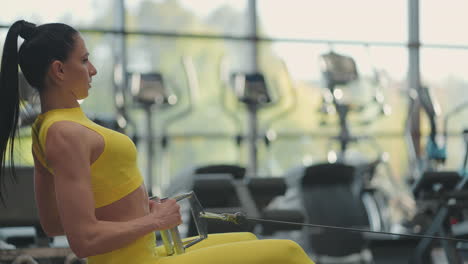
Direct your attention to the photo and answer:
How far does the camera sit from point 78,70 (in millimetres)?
1443

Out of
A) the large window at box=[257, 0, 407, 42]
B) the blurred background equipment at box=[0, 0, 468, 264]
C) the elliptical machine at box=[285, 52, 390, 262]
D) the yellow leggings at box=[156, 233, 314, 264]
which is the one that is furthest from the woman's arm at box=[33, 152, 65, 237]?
the large window at box=[257, 0, 407, 42]

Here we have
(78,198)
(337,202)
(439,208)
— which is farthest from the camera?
(337,202)

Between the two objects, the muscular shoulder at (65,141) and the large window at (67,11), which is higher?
the large window at (67,11)

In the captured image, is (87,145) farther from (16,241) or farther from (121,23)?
(121,23)

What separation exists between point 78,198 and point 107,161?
0.38 ft

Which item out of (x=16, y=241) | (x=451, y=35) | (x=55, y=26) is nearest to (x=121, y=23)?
(x=16, y=241)

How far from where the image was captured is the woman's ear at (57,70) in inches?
56.1

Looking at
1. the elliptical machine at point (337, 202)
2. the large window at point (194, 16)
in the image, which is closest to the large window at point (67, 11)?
the large window at point (194, 16)

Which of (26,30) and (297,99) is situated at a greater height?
(26,30)

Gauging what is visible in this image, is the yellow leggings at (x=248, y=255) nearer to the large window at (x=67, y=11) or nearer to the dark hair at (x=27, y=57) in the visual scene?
the dark hair at (x=27, y=57)

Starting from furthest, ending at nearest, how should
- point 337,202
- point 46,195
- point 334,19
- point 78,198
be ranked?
point 334,19 < point 337,202 < point 46,195 < point 78,198

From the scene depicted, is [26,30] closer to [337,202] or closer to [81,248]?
[81,248]

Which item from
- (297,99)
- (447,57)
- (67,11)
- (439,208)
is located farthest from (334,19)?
(439,208)

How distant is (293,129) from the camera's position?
24.1 ft
